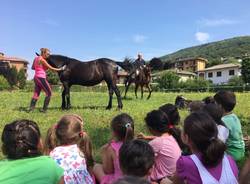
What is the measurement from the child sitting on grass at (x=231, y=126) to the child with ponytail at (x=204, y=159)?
1.75 meters

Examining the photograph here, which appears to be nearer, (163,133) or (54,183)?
(54,183)

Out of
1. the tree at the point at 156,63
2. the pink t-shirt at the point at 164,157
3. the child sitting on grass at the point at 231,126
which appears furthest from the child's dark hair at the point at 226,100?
the tree at the point at 156,63

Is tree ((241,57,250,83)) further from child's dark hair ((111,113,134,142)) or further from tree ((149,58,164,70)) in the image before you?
child's dark hair ((111,113,134,142))

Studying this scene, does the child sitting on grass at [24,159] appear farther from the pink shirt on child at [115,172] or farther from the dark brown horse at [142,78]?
the dark brown horse at [142,78]

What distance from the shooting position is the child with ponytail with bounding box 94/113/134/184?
408 cm

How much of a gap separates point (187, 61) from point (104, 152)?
435ft

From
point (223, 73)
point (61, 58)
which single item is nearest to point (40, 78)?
point (61, 58)

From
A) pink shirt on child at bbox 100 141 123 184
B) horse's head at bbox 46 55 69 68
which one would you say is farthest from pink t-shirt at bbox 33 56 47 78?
Answer: pink shirt on child at bbox 100 141 123 184

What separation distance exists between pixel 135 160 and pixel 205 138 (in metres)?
0.74

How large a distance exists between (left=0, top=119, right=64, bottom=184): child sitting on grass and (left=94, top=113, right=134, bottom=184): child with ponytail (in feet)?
3.22

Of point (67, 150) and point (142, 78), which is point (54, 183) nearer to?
point (67, 150)

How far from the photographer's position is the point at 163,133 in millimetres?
4641

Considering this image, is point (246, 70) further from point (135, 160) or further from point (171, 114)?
point (135, 160)

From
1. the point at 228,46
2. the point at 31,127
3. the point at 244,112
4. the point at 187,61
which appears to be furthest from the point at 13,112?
the point at 228,46
